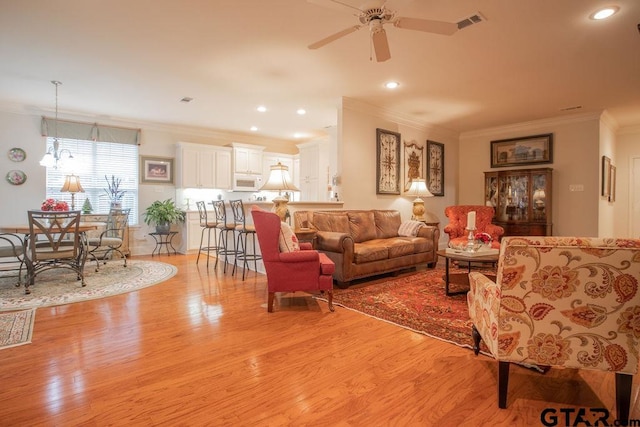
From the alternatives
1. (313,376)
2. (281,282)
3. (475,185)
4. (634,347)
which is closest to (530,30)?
(634,347)

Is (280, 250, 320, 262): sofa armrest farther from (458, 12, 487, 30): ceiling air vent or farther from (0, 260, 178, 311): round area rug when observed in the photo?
(458, 12, 487, 30): ceiling air vent

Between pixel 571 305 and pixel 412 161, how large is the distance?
543 centimetres

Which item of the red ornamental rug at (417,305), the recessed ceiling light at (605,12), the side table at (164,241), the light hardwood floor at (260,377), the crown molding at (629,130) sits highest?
the recessed ceiling light at (605,12)

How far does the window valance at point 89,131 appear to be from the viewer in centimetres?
584

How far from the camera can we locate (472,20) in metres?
3.04

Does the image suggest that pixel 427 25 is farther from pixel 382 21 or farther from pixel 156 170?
pixel 156 170

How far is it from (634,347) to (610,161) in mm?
A: 7051

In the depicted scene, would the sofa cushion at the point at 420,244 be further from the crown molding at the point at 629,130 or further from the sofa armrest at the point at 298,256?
the crown molding at the point at 629,130

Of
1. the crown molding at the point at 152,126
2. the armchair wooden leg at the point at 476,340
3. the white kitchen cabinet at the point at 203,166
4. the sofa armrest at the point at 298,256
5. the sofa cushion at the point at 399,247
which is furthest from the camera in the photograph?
the white kitchen cabinet at the point at 203,166

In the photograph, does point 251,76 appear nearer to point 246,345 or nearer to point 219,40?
point 219,40

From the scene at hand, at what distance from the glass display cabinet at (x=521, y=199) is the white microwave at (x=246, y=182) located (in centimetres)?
521

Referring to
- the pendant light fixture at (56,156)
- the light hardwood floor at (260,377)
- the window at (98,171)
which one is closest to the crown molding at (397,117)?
the light hardwood floor at (260,377)

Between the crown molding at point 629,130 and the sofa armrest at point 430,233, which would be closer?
the sofa armrest at point 430,233

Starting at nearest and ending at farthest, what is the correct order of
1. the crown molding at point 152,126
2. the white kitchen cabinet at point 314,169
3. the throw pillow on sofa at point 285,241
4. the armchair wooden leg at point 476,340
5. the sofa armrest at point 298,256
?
the armchair wooden leg at point 476,340 < the sofa armrest at point 298,256 < the throw pillow on sofa at point 285,241 < the crown molding at point 152,126 < the white kitchen cabinet at point 314,169
